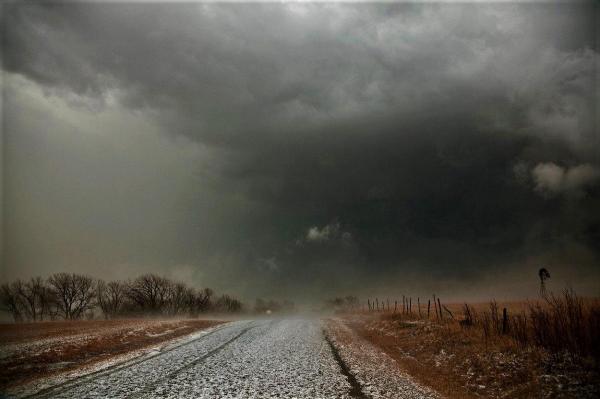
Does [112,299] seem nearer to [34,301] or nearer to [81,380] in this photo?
[34,301]

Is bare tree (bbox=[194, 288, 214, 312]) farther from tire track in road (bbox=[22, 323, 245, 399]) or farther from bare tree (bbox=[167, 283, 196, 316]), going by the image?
tire track in road (bbox=[22, 323, 245, 399])

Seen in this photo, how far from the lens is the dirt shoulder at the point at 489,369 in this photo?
1188cm

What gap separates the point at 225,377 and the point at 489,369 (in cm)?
1132

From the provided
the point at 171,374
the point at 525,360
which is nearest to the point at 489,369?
the point at 525,360

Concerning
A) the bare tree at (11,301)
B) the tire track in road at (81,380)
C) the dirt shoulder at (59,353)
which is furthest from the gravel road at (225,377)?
the bare tree at (11,301)

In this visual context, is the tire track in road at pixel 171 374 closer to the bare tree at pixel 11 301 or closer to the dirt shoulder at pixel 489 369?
the dirt shoulder at pixel 489 369

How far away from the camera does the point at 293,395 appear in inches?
470

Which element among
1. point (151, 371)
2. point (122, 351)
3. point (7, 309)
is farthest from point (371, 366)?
point (7, 309)

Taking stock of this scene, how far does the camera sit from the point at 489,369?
14891 millimetres

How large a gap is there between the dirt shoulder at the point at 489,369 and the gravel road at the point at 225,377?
2.61 meters

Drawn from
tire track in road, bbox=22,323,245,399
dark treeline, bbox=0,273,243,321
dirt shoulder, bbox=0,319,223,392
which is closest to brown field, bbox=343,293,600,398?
tire track in road, bbox=22,323,245,399

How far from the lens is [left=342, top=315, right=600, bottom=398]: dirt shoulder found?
39.0ft

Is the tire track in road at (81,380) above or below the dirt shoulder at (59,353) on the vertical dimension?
above

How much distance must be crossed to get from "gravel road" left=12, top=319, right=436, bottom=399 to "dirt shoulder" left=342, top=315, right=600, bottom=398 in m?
2.61
